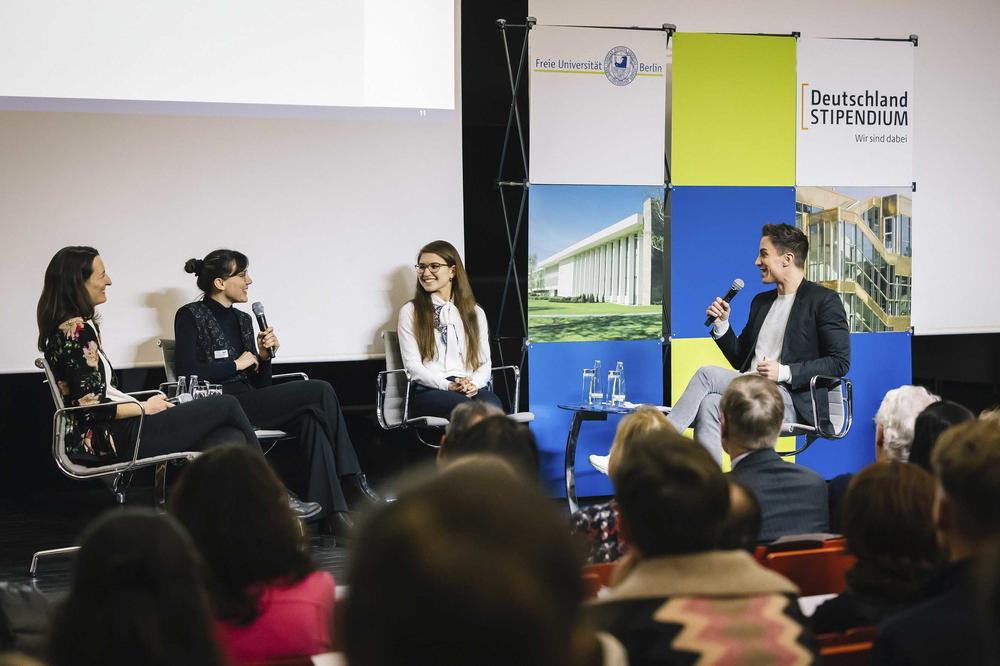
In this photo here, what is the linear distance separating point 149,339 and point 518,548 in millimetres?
4986

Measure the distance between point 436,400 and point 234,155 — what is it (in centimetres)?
173

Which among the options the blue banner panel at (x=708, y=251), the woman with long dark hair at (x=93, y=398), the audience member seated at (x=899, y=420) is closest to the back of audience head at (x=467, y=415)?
the audience member seated at (x=899, y=420)

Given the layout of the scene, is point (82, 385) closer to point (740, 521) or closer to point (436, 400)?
point (436, 400)

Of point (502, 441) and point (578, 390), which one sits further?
point (578, 390)

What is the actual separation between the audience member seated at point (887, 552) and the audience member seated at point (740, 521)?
0.17 meters

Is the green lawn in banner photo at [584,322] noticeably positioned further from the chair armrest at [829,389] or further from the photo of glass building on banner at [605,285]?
the chair armrest at [829,389]

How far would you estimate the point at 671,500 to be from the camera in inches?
58.7

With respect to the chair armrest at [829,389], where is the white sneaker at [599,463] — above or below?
below

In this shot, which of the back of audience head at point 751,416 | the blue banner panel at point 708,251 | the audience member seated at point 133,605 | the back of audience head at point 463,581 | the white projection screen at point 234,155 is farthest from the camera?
the blue banner panel at point 708,251

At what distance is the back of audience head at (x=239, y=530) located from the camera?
5.36 feet

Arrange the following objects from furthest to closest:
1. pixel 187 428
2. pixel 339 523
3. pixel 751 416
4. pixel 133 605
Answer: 1. pixel 339 523
2. pixel 187 428
3. pixel 751 416
4. pixel 133 605

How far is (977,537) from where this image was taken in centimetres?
136

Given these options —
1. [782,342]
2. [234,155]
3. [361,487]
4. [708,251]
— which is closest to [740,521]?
[361,487]

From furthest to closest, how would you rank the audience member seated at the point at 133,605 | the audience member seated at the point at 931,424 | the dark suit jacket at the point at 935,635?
1. the audience member seated at the point at 931,424
2. the dark suit jacket at the point at 935,635
3. the audience member seated at the point at 133,605
